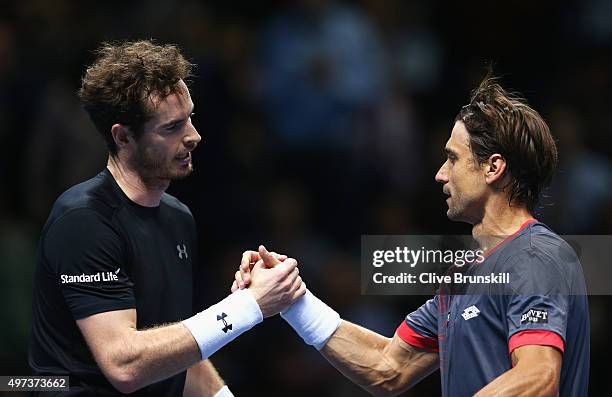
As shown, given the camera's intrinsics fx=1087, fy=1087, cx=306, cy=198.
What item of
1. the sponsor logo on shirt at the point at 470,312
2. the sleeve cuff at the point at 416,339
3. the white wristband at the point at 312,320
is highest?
the sponsor logo on shirt at the point at 470,312

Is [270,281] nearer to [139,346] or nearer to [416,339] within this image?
[139,346]

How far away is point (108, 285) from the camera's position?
15.1 feet

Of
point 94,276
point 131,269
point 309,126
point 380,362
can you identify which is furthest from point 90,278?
point 309,126

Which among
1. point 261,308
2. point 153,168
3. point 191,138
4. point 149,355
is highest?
point 191,138

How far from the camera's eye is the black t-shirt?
4613 mm

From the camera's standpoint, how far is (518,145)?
468 centimetres

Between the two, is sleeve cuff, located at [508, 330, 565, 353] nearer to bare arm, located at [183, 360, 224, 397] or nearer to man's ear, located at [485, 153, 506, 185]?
man's ear, located at [485, 153, 506, 185]

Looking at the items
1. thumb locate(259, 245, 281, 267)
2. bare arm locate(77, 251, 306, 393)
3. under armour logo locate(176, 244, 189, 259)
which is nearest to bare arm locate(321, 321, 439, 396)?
thumb locate(259, 245, 281, 267)

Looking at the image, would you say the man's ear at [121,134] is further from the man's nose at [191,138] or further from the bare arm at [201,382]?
the bare arm at [201,382]

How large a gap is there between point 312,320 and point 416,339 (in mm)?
504

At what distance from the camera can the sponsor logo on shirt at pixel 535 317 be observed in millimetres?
4266

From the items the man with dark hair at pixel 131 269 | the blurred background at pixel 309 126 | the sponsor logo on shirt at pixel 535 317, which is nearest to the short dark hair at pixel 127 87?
the man with dark hair at pixel 131 269

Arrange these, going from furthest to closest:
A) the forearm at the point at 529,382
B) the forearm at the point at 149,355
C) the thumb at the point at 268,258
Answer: the thumb at the point at 268,258 < the forearm at the point at 149,355 < the forearm at the point at 529,382

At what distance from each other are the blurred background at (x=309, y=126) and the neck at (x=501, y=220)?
248 cm
